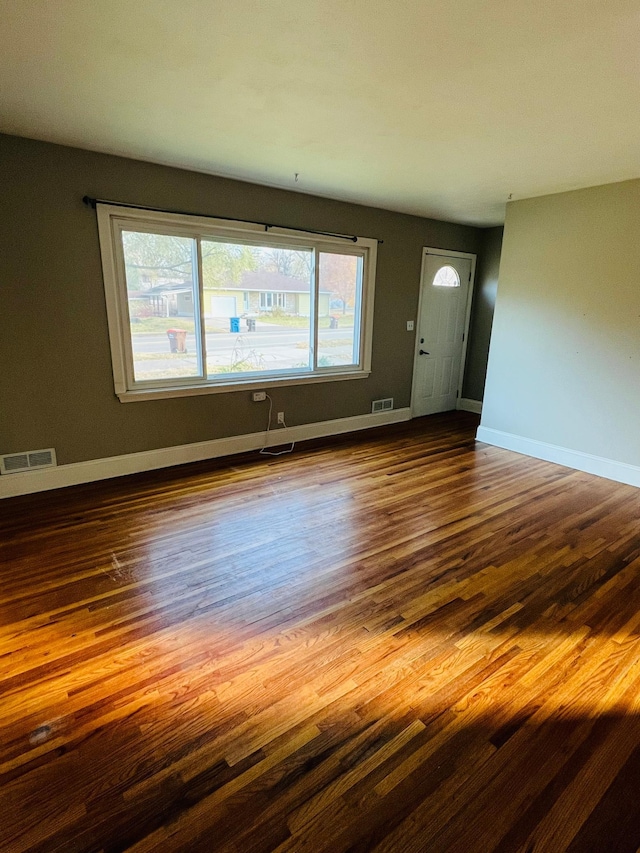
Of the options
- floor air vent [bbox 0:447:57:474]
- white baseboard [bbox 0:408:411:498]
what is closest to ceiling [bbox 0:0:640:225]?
floor air vent [bbox 0:447:57:474]

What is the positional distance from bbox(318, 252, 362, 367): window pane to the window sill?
0.55 ft

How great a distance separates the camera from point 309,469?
4047mm

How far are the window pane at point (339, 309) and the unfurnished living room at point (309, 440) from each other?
0.04m

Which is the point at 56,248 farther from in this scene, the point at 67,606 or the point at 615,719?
the point at 615,719

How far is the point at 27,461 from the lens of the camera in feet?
11.0

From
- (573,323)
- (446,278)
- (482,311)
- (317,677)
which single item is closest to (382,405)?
(446,278)

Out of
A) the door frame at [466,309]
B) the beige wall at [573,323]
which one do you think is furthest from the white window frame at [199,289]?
the beige wall at [573,323]

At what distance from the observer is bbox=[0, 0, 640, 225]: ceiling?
1.64 meters

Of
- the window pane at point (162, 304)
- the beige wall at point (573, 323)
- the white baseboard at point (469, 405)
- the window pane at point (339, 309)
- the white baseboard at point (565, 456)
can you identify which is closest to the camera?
the window pane at point (162, 304)

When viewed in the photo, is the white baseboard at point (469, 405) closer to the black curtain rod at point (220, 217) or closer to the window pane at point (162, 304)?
the black curtain rod at point (220, 217)

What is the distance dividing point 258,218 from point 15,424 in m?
2.69

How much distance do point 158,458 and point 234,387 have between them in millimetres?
966

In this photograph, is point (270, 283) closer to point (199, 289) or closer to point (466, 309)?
point (199, 289)

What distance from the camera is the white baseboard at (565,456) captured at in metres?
3.90
